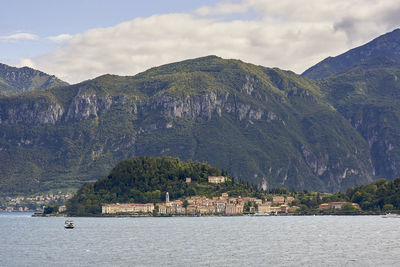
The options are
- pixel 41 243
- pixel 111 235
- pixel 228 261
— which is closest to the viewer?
pixel 228 261

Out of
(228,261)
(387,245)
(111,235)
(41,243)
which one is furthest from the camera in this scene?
(111,235)

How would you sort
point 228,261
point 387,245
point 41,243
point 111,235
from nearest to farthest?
point 228,261 → point 387,245 → point 41,243 → point 111,235

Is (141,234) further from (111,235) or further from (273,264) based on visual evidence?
(273,264)

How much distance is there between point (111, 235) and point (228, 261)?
221 feet

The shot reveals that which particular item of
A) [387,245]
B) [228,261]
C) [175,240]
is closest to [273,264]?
[228,261]

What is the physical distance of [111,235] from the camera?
7082 inches

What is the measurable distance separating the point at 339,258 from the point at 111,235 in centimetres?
7349

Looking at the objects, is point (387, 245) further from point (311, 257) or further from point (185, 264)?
point (185, 264)

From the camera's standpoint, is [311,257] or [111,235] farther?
[111,235]

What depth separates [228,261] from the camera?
117 meters

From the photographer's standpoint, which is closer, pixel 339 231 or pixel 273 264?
pixel 273 264

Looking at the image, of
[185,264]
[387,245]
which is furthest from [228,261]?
[387,245]

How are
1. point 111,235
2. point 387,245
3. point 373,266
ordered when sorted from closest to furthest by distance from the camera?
point 373,266 → point 387,245 → point 111,235

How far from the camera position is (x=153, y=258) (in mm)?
122500
